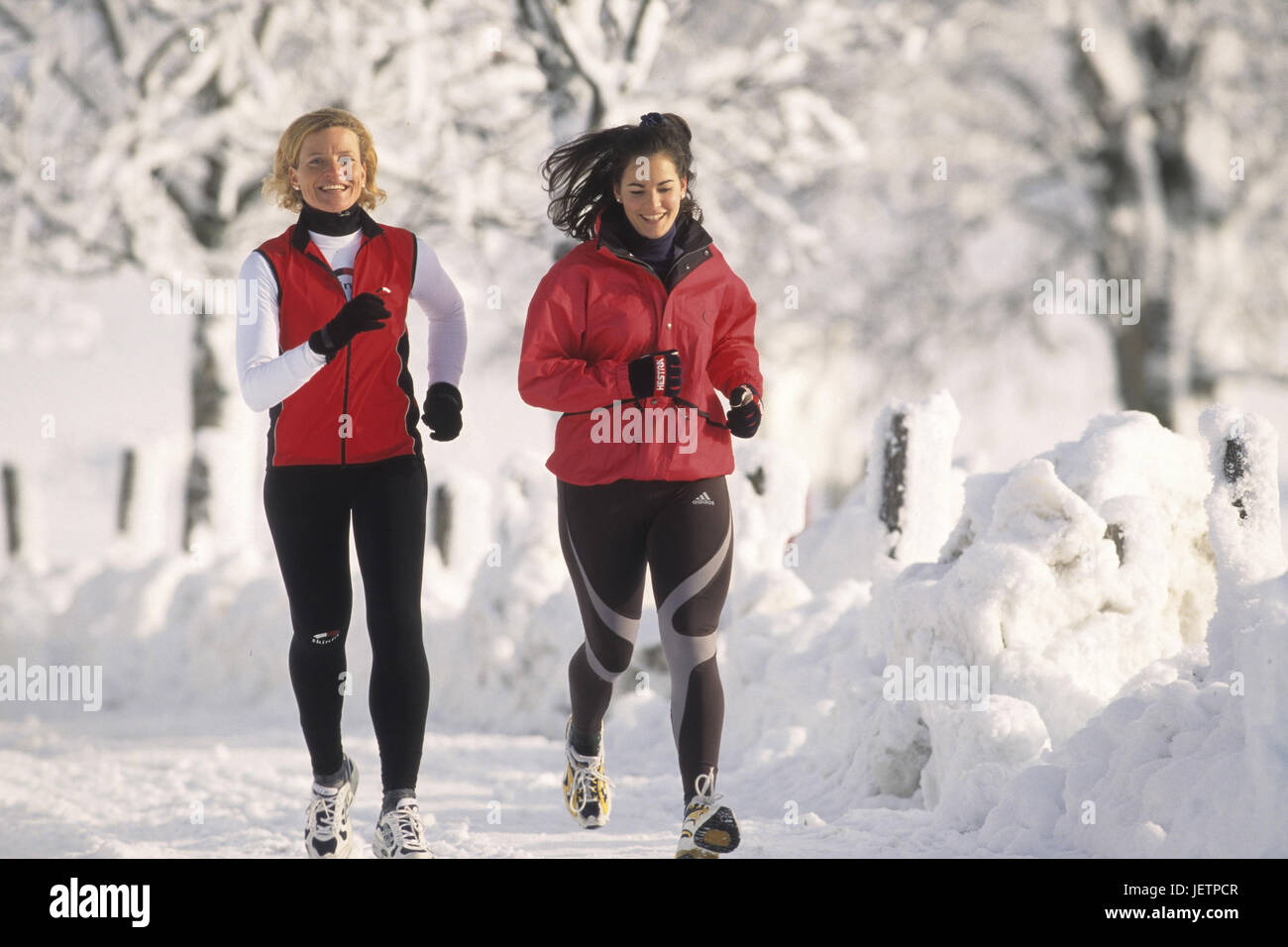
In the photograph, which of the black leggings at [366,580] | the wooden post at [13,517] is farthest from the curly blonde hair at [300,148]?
the wooden post at [13,517]

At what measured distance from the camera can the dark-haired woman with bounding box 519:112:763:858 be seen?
406 cm

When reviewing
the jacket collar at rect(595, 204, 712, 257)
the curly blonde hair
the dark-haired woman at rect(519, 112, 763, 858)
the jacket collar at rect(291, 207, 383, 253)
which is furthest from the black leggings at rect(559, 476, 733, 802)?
the curly blonde hair

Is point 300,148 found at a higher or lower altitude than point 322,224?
higher

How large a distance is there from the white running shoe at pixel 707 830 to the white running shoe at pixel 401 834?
26.9 inches

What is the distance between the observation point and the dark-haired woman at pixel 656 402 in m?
4.06

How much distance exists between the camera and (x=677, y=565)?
408 cm

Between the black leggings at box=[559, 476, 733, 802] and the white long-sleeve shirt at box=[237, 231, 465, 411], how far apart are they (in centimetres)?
55

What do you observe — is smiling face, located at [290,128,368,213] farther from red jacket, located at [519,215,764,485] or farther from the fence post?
the fence post

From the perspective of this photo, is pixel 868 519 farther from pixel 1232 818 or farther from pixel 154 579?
pixel 154 579

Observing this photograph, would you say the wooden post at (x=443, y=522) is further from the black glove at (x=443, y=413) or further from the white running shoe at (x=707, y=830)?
the white running shoe at (x=707, y=830)

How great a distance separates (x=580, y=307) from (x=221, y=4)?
840 centimetres

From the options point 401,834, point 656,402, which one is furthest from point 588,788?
point 656,402

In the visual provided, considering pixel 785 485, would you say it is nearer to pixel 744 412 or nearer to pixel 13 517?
pixel 744 412

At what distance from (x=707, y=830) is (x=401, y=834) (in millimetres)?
821
